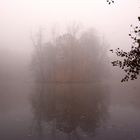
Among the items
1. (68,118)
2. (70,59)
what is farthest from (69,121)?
(70,59)

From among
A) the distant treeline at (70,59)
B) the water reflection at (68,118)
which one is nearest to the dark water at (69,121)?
the water reflection at (68,118)

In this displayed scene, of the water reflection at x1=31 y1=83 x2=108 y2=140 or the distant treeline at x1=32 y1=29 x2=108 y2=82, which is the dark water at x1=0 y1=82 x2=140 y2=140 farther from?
the distant treeline at x1=32 y1=29 x2=108 y2=82

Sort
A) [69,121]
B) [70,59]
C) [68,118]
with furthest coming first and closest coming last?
1. [70,59]
2. [68,118]
3. [69,121]

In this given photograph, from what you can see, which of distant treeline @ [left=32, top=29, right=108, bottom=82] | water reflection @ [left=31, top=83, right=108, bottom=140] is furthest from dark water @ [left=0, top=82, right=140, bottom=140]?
distant treeline @ [left=32, top=29, right=108, bottom=82]

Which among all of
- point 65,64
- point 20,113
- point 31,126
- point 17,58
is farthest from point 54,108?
point 17,58

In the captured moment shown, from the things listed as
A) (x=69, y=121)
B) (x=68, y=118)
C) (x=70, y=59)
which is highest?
(x=70, y=59)

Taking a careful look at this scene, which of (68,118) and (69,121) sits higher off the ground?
(68,118)

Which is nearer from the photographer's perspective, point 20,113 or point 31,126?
point 31,126

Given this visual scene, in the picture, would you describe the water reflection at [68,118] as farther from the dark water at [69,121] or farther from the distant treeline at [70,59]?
the distant treeline at [70,59]

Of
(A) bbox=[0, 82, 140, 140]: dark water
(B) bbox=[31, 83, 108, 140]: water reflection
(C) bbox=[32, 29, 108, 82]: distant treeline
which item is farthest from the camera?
(C) bbox=[32, 29, 108, 82]: distant treeline

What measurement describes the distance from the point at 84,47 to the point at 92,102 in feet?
111

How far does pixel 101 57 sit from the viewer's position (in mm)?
68500

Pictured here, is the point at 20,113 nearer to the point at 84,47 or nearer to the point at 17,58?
the point at 84,47

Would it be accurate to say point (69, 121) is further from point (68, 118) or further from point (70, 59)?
point (70, 59)
